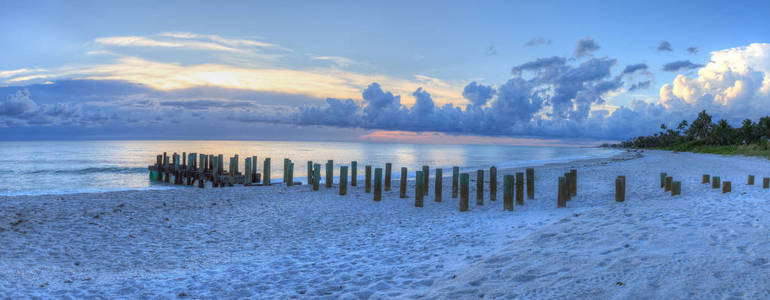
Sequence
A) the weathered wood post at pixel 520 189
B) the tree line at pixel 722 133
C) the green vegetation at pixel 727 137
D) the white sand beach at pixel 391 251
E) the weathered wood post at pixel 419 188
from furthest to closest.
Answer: the tree line at pixel 722 133, the green vegetation at pixel 727 137, the weathered wood post at pixel 419 188, the weathered wood post at pixel 520 189, the white sand beach at pixel 391 251

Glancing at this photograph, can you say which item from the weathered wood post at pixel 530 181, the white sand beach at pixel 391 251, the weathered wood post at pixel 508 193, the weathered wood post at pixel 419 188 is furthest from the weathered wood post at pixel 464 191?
the weathered wood post at pixel 530 181

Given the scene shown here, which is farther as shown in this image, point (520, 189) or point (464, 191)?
point (520, 189)

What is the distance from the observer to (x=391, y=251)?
729 centimetres

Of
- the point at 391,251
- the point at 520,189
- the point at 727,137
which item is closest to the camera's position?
the point at 391,251

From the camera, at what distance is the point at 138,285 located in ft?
19.2

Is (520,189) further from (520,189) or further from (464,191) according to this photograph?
(464,191)

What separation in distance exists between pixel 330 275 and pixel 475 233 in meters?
3.47

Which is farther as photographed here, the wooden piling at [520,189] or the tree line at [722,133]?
the tree line at [722,133]

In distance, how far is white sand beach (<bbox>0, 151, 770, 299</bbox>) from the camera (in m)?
4.65

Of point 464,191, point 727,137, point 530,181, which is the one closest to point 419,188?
point 464,191

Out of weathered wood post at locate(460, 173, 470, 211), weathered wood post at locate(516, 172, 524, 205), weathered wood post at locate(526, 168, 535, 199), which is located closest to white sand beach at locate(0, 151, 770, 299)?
weathered wood post at locate(460, 173, 470, 211)

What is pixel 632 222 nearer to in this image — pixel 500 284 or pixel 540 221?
pixel 540 221

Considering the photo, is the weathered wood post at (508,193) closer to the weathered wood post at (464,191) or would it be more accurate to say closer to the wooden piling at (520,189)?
the wooden piling at (520,189)

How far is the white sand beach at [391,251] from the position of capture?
15.3 feet
